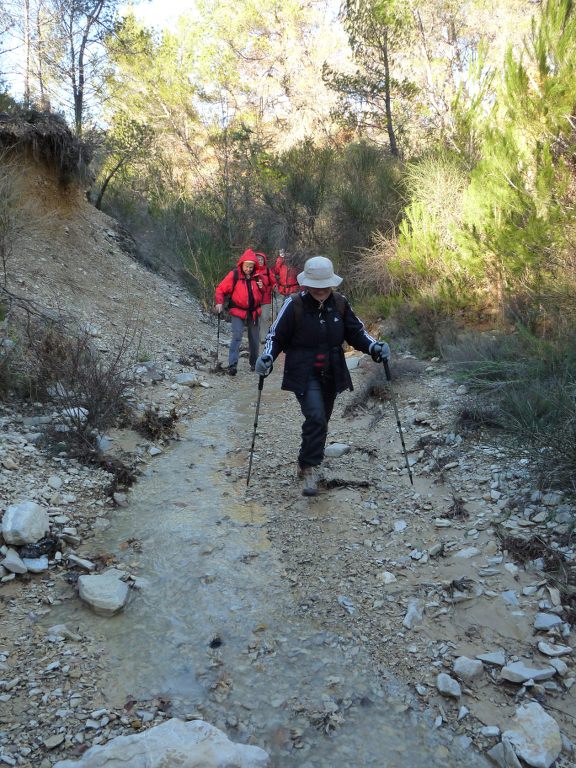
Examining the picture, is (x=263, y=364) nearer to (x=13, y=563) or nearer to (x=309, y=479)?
(x=309, y=479)

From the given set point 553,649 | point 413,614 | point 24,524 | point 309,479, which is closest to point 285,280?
point 309,479

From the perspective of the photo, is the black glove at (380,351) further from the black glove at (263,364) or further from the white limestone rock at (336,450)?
the white limestone rock at (336,450)

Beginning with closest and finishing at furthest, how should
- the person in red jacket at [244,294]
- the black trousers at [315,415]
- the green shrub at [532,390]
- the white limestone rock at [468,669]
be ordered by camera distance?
the white limestone rock at [468,669]
the green shrub at [532,390]
the black trousers at [315,415]
the person in red jacket at [244,294]

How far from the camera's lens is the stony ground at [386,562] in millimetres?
2697

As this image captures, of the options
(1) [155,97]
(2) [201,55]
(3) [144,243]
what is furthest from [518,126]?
(2) [201,55]

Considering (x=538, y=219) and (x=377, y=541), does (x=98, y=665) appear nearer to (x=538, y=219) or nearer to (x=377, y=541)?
(x=377, y=541)

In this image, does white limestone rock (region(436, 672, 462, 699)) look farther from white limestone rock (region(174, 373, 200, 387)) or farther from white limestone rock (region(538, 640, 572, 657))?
white limestone rock (region(174, 373, 200, 387))

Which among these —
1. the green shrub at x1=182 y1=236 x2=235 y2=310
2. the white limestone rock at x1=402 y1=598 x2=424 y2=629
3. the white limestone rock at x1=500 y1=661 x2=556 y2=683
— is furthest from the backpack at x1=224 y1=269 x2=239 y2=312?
the white limestone rock at x1=500 y1=661 x2=556 y2=683

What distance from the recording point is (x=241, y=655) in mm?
3105

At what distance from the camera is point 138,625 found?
332cm

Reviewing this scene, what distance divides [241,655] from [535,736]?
1447 mm

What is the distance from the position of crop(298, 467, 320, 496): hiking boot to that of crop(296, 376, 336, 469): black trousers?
0.11 meters

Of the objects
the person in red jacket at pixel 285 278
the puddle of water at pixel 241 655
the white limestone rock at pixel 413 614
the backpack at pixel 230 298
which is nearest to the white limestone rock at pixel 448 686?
the puddle of water at pixel 241 655

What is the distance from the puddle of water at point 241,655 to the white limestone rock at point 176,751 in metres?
0.20
